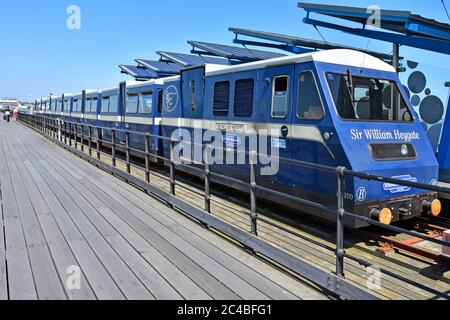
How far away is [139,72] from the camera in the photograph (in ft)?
63.1

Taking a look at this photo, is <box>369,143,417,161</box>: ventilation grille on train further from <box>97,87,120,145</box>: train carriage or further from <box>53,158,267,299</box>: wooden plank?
<box>97,87,120,145</box>: train carriage

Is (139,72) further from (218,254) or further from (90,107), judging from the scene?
(218,254)

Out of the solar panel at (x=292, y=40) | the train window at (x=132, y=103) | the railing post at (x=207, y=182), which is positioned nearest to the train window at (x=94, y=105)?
the train window at (x=132, y=103)

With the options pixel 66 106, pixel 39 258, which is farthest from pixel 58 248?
pixel 66 106

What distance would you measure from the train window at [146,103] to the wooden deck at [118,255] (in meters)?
5.43

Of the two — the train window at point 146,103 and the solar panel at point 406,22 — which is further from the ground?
the solar panel at point 406,22

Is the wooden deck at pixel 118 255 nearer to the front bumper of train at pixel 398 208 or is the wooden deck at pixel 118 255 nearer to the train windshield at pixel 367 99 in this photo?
the front bumper of train at pixel 398 208

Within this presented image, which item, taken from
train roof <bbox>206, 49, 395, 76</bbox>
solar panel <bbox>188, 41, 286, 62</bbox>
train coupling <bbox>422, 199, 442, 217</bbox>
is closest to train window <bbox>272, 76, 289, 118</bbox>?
train roof <bbox>206, 49, 395, 76</bbox>

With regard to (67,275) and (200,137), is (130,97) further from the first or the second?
(67,275)

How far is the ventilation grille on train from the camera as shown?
223 inches

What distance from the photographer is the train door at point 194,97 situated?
912cm

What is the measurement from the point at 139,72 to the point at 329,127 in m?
15.2

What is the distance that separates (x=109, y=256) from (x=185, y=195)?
3.83 metres
